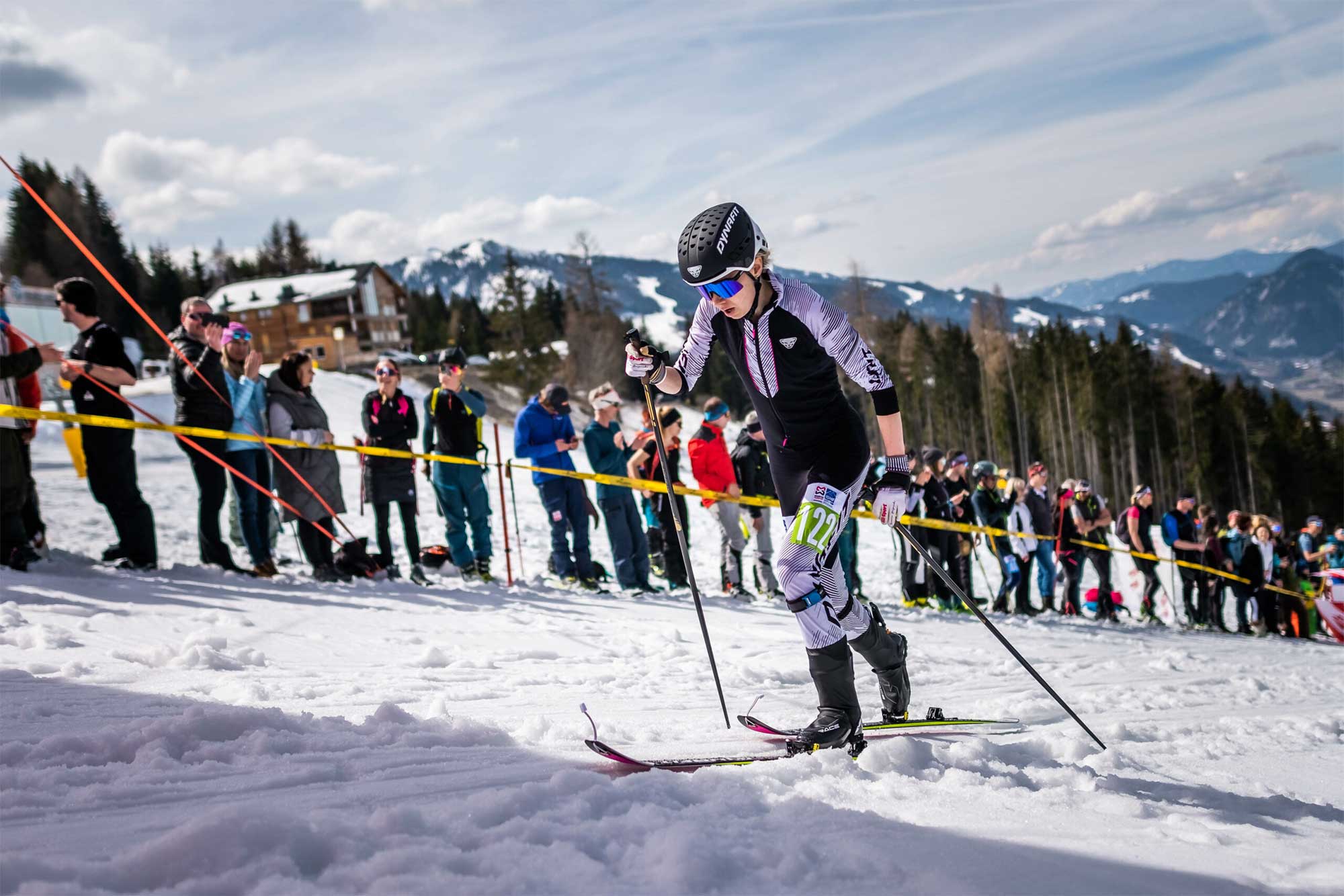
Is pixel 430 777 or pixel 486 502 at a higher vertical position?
pixel 486 502

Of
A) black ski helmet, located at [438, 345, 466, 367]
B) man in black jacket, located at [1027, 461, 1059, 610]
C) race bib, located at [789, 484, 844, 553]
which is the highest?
black ski helmet, located at [438, 345, 466, 367]

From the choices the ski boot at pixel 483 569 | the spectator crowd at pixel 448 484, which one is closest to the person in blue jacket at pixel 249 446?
the spectator crowd at pixel 448 484

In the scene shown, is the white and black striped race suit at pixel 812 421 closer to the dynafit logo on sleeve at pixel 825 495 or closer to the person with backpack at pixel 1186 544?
the dynafit logo on sleeve at pixel 825 495

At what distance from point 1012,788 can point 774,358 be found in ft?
6.55

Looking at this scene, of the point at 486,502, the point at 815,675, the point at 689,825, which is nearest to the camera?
the point at 689,825

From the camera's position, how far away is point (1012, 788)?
10.8 ft

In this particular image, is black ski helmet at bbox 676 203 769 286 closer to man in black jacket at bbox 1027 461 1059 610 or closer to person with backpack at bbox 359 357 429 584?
person with backpack at bbox 359 357 429 584

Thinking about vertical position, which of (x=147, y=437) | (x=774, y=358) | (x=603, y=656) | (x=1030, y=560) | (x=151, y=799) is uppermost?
(x=147, y=437)

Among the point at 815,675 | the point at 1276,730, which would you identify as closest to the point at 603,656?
the point at 815,675

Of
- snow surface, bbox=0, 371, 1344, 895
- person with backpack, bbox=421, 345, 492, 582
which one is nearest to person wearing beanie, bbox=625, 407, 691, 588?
person with backpack, bbox=421, 345, 492, 582

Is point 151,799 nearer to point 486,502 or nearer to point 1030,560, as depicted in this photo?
point 486,502

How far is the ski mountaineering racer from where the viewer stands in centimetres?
373

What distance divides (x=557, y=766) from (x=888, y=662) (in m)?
1.77

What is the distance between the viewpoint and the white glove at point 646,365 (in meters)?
4.27
